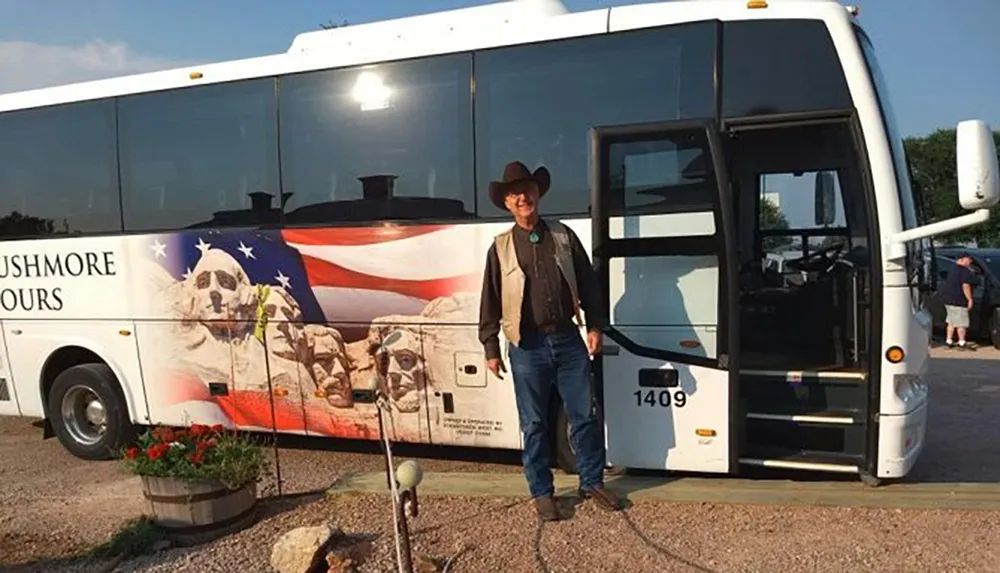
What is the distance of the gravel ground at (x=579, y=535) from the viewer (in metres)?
4.22

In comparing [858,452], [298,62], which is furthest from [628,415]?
[298,62]

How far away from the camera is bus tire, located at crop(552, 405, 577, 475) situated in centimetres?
565

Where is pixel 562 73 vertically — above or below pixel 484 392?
above

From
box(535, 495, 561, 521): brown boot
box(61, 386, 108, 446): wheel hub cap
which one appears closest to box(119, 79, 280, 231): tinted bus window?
box(61, 386, 108, 446): wheel hub cap

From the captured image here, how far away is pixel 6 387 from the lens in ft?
24.8

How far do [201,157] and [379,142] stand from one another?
1675 millimetres

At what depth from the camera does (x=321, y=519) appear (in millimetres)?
5070

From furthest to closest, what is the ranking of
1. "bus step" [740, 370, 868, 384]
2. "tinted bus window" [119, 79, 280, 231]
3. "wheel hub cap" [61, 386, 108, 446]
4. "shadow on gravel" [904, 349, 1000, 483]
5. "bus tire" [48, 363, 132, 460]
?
"wheel hub cap" [61, 386, 108, 446] < "bus tire" [48, 363, 132, 460] < "tinted bus window" [119, 79, 280, 231] < "shadow on gravel" [904, 349, 1000, 483] < "bus step" [740, 370, 868, 384]

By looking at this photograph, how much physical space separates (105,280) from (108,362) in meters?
0.77

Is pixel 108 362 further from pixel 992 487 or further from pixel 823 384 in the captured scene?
pixel 992 487

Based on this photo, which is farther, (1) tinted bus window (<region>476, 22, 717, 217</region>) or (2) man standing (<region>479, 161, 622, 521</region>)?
(1) tinted bus window (<region>476, 22, 717, 217</region>)

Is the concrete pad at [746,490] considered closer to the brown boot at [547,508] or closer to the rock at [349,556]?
the brown boot at [547,508]

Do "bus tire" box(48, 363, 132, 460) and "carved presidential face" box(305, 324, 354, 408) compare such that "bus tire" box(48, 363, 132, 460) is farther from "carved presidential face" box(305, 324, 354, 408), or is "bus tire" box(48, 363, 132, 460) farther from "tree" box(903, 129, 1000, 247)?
"tree" box(903, 129, 1000, 247)

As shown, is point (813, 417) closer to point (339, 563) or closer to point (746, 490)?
point (746, 490)
